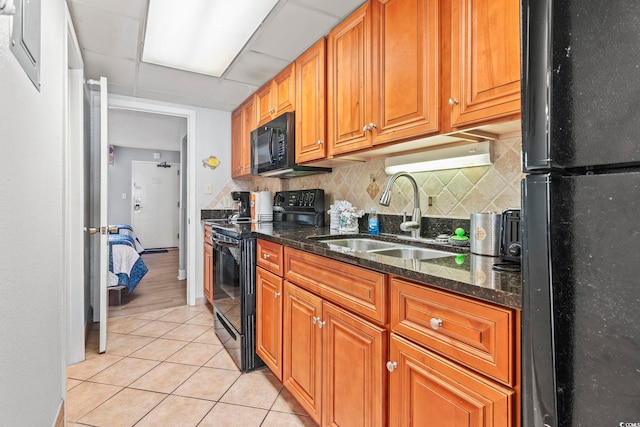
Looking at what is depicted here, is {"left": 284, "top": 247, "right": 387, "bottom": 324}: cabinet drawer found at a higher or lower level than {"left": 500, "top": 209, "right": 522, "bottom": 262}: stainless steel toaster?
lower

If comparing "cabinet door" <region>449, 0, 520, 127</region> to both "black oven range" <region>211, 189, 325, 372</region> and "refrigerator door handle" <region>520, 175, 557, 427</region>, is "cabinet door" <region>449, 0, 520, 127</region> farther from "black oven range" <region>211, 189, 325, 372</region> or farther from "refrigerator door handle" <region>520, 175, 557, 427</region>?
"black oven range" <region>211, 189, 325, 372</region>

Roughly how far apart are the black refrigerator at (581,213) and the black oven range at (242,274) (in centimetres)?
170

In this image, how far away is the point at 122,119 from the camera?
455cm

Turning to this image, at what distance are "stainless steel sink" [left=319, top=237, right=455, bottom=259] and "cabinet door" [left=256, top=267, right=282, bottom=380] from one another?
423mm

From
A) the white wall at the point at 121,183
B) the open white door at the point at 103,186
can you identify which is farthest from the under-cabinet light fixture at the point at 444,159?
the white wall at the point at 121,183

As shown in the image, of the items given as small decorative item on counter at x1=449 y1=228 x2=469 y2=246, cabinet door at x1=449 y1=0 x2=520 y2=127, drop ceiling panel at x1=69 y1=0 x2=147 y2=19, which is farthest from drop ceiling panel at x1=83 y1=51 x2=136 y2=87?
small decorative item on counter at x1=449 y1=228 x2=469 y2=246

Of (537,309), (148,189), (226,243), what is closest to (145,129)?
(148,189)

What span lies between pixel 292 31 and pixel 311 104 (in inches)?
17.2

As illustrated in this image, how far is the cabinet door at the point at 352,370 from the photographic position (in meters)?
1.07

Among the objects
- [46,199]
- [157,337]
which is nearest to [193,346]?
[157,337]

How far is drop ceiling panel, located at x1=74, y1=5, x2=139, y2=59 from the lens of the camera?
71.8 inches

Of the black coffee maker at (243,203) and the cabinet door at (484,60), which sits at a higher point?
the cabinet door at (484,60)

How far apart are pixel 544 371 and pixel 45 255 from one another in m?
1.58

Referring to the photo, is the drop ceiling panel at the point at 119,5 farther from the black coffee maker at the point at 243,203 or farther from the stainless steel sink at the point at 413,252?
the black coffee maker at the point at 243,203
